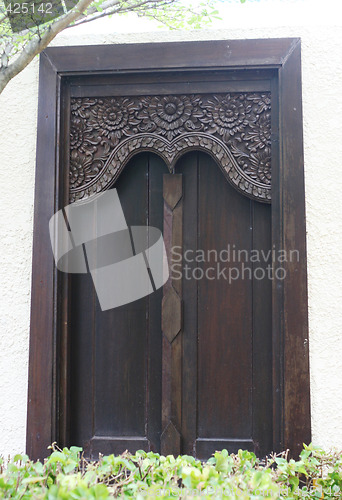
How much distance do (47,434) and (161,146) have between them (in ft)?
4.97

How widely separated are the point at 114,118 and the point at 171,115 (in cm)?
29

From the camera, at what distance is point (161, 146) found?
99.7 inches

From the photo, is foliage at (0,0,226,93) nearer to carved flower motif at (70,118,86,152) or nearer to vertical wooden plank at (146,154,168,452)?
carved flower motif at (70,118,86,152)

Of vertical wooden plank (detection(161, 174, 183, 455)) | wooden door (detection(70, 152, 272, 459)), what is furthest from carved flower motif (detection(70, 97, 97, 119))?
vertical wooden plank (detection(161, 174, 183, 455))

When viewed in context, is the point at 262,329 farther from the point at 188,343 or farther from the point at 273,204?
the point at 273,204

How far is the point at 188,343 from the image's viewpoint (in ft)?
8.41

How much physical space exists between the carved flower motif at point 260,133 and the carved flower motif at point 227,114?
0.05 metres

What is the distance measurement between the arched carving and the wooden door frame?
0.08 metres

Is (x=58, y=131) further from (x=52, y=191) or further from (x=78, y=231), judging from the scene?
(x=78, y=231)

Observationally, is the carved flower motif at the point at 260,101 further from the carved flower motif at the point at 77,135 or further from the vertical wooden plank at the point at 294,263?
the carved flower motif at the point at 77,135

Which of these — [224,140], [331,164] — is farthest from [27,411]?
[331,164]

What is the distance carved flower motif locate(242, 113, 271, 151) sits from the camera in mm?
2486

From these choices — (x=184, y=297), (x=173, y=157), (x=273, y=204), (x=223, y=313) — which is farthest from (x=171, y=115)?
(x=223, y=313)

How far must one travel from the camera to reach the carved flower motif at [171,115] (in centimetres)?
252
